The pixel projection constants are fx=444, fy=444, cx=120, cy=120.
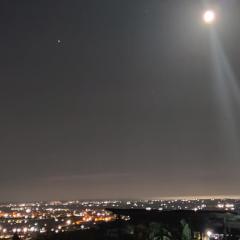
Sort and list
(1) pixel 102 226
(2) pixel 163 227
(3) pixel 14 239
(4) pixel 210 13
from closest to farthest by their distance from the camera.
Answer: (4) pixel 210 13 → (3) pixel 14 239 → (2) pixel 163 227 → (1) pixel 102 226

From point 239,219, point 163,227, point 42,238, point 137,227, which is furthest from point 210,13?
point 239,219

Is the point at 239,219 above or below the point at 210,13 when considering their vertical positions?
below

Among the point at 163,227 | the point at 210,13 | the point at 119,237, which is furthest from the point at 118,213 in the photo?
the point at 210,13

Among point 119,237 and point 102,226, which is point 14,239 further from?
point 102,226

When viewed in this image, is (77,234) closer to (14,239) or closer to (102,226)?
(102,226)

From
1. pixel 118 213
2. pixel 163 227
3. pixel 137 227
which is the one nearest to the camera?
pixel 163 227

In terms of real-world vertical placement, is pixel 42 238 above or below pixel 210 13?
below

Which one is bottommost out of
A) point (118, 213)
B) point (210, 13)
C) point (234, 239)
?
point (234, 239)

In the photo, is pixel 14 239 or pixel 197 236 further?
pixel 197 236

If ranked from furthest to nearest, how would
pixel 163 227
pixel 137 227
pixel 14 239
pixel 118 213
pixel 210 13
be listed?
1. pixel 118 213
2. pixel 137 227
3. pixel 163 227
4. pixel 14 239
5. pixel 210 13
